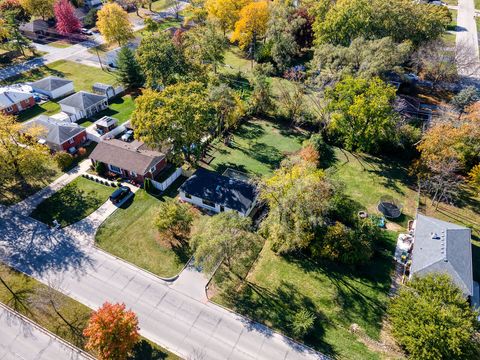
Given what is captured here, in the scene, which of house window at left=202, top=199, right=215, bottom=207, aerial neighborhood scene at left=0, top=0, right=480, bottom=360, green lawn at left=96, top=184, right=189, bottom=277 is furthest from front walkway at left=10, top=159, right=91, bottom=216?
house window at left=202, top=199, right=215, bottom=207

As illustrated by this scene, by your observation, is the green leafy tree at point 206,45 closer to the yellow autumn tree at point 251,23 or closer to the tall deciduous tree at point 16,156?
the yellow autumn tree at point 251,23

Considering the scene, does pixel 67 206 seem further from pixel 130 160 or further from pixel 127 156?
pixel 127 156

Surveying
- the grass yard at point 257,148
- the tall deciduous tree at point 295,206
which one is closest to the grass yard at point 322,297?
the tall deciduous tree at point 295,206

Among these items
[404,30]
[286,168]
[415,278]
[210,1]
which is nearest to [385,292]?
[415,278]

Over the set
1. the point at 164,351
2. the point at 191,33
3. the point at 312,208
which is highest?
the point at 191,33

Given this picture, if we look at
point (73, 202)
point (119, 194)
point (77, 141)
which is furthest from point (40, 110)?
point (119, 194)

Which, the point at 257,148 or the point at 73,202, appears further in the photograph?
the point at 257,148

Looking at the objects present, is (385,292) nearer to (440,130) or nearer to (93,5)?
(440,130)
